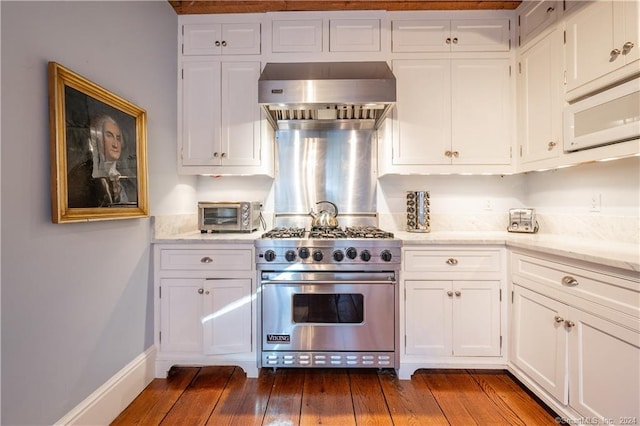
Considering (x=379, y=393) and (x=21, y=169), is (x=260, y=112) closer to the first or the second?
(x=21, y=169)

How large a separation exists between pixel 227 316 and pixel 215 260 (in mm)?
389

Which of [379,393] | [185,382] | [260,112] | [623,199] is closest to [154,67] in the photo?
[260,112]

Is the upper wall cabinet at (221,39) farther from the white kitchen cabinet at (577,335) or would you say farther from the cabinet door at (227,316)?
the white kitchen cabinet at (577,335)

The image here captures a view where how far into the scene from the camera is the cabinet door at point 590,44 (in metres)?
1.50

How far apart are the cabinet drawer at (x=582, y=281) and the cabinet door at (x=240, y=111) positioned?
200 cm

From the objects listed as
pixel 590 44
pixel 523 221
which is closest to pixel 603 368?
pixel 523 221

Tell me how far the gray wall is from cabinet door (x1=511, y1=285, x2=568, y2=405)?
8.05 feet

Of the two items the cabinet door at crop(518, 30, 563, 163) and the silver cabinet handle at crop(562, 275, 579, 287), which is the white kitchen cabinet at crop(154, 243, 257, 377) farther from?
the cabinet door at crop(518, 30, 563, 163)

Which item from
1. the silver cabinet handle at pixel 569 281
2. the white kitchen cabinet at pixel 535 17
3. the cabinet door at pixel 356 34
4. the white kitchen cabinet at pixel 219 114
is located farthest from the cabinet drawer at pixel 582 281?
the white kitchen cabinet at pixel 219 114

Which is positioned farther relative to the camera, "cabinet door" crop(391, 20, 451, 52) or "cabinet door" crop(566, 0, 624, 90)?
"cabinet door" crop(391, 20, 451, 52)

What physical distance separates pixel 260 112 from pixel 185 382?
Result: 2.02 meters

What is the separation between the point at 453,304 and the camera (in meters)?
1.93

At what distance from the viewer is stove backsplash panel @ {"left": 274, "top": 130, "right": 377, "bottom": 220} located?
8.50 ft

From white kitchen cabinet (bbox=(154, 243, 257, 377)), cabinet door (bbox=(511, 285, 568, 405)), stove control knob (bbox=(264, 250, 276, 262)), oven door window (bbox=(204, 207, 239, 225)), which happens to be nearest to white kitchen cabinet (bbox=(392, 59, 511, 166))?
cabinet door (bbox=(511, 285, 568, 405))
